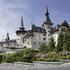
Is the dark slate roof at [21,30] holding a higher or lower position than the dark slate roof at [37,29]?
higher

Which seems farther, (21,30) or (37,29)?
(21,30)

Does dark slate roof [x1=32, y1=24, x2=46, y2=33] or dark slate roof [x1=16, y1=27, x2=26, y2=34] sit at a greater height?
dark slate roof [x1=16, y1=27, x2=26, y2=34]

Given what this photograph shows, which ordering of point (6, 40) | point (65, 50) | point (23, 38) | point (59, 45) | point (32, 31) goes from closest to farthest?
point (65, 50)
point (59, 45)
point (32, 31)
point (23, 38)
point (6, 40)

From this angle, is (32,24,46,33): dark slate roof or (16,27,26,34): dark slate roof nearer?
(32,24,46,33): dark slate roof

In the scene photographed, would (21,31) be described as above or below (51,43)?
above

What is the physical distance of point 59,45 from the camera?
2793 inches

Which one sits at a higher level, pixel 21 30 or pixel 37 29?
pixel 21 30

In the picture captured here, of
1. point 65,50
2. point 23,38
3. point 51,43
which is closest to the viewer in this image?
point 65,50

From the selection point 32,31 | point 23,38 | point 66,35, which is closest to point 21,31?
point 23,38

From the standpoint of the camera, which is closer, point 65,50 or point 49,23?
point 65,50

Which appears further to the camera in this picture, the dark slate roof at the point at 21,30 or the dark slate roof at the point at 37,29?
the dark slate roof at the point at 21,30

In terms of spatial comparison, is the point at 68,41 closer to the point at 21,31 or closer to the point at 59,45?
the point at 59,45

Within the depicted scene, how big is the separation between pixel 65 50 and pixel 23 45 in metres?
51.0

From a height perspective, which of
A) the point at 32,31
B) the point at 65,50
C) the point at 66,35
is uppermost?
the point at 32,31
